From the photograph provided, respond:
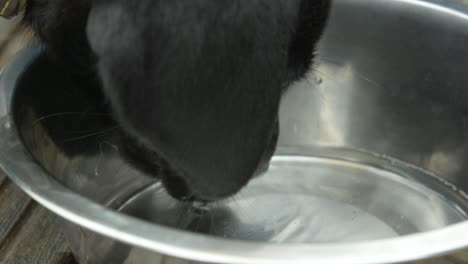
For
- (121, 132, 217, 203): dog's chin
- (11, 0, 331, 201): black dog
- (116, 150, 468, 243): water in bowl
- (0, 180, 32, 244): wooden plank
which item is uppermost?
(11, 0, 331, 201): black dog

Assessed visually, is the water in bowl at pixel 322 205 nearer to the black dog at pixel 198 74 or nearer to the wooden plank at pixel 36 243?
the wooden plank at pixel 36 243

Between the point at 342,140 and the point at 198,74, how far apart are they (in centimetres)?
72

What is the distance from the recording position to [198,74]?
548 millimetres

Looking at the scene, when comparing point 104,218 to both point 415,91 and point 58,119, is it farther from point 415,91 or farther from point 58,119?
point 415,91

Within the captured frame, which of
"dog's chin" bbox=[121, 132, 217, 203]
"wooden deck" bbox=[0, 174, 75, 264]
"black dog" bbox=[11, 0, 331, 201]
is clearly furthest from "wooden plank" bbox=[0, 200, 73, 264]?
"black dog" bbox=[11, 0, 331, 201]

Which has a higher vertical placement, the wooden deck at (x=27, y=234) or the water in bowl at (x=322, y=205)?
the wooden deck at (x=27, y=234)

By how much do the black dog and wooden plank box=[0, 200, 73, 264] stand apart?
1.07ft

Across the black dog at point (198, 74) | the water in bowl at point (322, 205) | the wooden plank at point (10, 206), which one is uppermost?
the black dog at point (198, 74)

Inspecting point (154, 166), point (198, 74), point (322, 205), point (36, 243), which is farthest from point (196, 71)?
point (322, 205)

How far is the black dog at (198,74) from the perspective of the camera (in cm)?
53

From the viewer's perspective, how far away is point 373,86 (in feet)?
3.79

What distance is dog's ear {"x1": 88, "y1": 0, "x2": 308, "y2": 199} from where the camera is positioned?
531 mm

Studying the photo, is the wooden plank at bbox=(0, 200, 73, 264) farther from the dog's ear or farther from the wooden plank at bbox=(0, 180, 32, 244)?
the dog's ear

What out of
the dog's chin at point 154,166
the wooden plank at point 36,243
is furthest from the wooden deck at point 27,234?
the dog's chin at point 154,166
